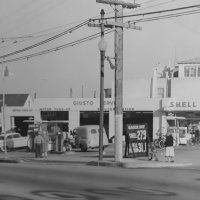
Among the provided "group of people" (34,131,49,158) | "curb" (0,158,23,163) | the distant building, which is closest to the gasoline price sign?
"group of people" (34,131,49,158)

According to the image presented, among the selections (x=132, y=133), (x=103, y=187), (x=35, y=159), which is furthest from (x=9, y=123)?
(x=103, y=187)

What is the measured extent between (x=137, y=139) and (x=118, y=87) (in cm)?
396

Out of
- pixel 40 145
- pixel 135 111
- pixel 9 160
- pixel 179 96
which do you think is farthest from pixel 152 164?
pixel 179 96

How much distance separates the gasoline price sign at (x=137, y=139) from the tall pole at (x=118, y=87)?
2292 mm

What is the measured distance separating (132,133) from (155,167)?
4.89 m

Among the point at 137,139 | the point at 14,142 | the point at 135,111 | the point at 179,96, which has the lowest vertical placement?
the point at 14,142

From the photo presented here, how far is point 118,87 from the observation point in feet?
94.6

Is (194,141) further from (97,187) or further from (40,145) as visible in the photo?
(97,187)

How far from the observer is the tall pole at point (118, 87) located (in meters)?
28.6

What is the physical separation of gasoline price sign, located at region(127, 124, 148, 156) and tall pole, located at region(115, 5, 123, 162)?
2.29m

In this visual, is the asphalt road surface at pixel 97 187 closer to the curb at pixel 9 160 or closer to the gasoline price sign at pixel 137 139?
the gasoline price sign at pixel 137 139

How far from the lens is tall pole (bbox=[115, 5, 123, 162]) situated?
93.9 feet

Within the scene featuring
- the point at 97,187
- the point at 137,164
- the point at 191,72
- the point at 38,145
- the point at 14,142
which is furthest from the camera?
the point at 191,72

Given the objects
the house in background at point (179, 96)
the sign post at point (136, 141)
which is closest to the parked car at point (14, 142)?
the house in background at point (179, 96)
